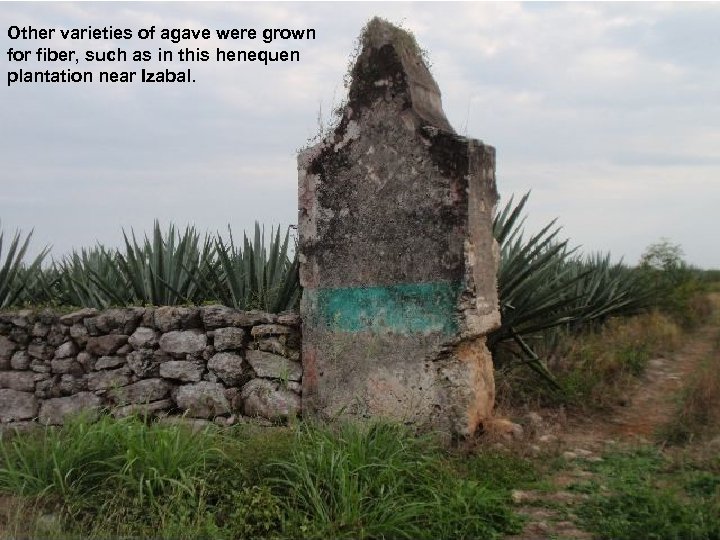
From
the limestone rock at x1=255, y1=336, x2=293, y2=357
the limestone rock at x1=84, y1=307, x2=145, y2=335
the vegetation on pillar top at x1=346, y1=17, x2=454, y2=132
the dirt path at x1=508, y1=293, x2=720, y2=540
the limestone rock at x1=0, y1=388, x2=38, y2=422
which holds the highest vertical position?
the vegetation on pillar top at x1=346, y1=17, x2=454, y2=132

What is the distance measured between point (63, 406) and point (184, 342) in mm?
1138

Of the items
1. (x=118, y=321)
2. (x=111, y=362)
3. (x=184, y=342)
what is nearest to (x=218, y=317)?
(x=184, y=342)

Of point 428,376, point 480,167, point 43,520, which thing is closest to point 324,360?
point 428,376

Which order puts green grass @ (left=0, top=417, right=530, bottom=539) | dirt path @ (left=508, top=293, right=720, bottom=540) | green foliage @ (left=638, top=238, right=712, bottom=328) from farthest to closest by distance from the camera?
green foliage @ (left=638, top=238, right=712, bottom=328) < dirt path @ (left=508, top=293, right=720, bottom=540) < green grass @ (left=0, top=417, right=530, bottom=539)

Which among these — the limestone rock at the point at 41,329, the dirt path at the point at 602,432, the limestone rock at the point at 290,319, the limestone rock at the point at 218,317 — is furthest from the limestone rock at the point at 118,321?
the dirt path at the point at 602,432

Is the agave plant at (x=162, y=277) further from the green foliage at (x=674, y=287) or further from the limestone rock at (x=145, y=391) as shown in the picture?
the green foliage at (x=674, y=287)

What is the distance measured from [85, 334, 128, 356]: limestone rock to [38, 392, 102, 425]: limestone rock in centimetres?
33

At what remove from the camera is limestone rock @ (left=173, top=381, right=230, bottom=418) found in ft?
17.0

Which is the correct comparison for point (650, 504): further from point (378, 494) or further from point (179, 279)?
point (179, 279)

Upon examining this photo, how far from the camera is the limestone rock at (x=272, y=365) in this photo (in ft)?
16.6

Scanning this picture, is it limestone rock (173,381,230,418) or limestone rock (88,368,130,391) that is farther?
limestone rock (88,368,130,391)

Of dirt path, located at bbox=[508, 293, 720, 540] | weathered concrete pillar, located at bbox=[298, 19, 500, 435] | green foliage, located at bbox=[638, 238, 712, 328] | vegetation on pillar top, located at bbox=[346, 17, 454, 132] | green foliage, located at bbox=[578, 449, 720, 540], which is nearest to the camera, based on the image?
green foliage, located at bbox=[578, 449, 720, 540]

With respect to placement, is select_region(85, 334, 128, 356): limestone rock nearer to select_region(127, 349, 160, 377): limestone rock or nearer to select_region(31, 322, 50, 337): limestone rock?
select_region(127, 349, 160, 377): limestone rock

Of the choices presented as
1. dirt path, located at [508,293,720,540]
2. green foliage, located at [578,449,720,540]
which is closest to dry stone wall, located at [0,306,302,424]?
dirt path, located at [508,293,720,540]
